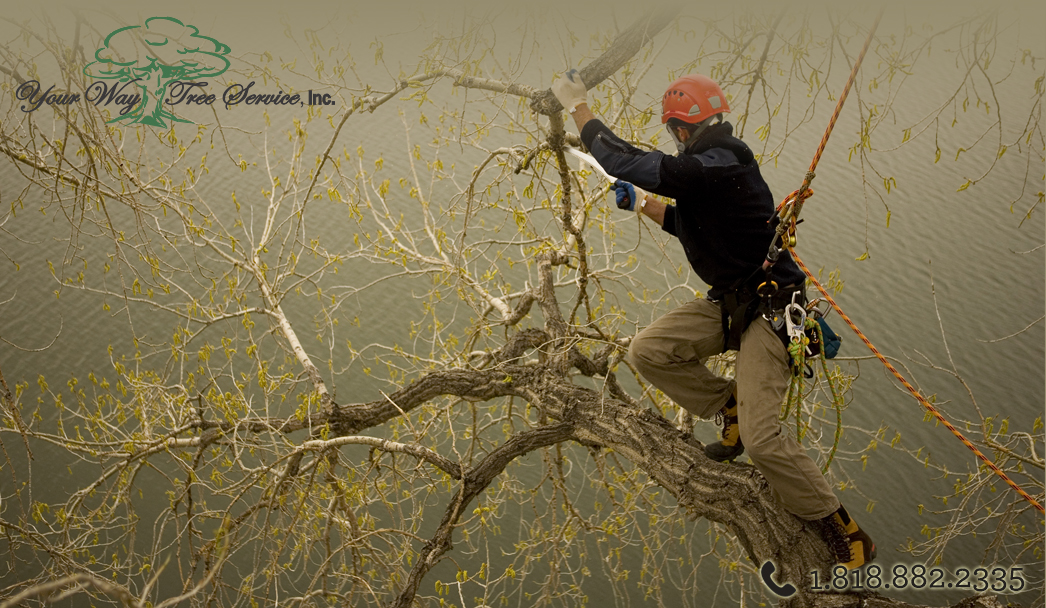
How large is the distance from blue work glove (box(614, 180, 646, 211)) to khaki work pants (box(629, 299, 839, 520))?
47 cm

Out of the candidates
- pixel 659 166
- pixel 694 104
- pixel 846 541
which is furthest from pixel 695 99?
pixel 846 541

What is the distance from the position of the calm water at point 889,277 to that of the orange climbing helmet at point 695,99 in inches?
140

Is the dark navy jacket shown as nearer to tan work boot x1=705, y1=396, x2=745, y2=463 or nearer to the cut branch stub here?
the cut branch stub

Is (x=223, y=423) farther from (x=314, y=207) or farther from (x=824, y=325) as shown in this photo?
(x=314, y=207)

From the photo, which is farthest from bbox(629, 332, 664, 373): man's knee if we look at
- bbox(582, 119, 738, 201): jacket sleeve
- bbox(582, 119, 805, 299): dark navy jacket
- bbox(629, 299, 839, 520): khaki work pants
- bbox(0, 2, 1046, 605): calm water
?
bbox(0, 2, 1046, 605): calm water

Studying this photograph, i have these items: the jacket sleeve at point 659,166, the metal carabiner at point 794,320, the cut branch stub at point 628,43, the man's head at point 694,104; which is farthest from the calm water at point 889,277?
the metal carabiner at point 794,320

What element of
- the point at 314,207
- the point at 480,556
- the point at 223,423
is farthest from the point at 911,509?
the point at 314,207

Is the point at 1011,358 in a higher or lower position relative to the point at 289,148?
lower

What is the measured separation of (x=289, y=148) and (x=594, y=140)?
7061 millimetres

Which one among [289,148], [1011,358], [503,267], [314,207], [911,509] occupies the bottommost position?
[911,509]

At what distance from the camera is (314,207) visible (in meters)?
8.61

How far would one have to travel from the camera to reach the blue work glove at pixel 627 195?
9.84ft

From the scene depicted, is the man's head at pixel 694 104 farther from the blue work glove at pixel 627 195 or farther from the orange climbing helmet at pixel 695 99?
the blue work glove at pixel 627 195

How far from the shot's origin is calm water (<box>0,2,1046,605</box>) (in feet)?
21.5
